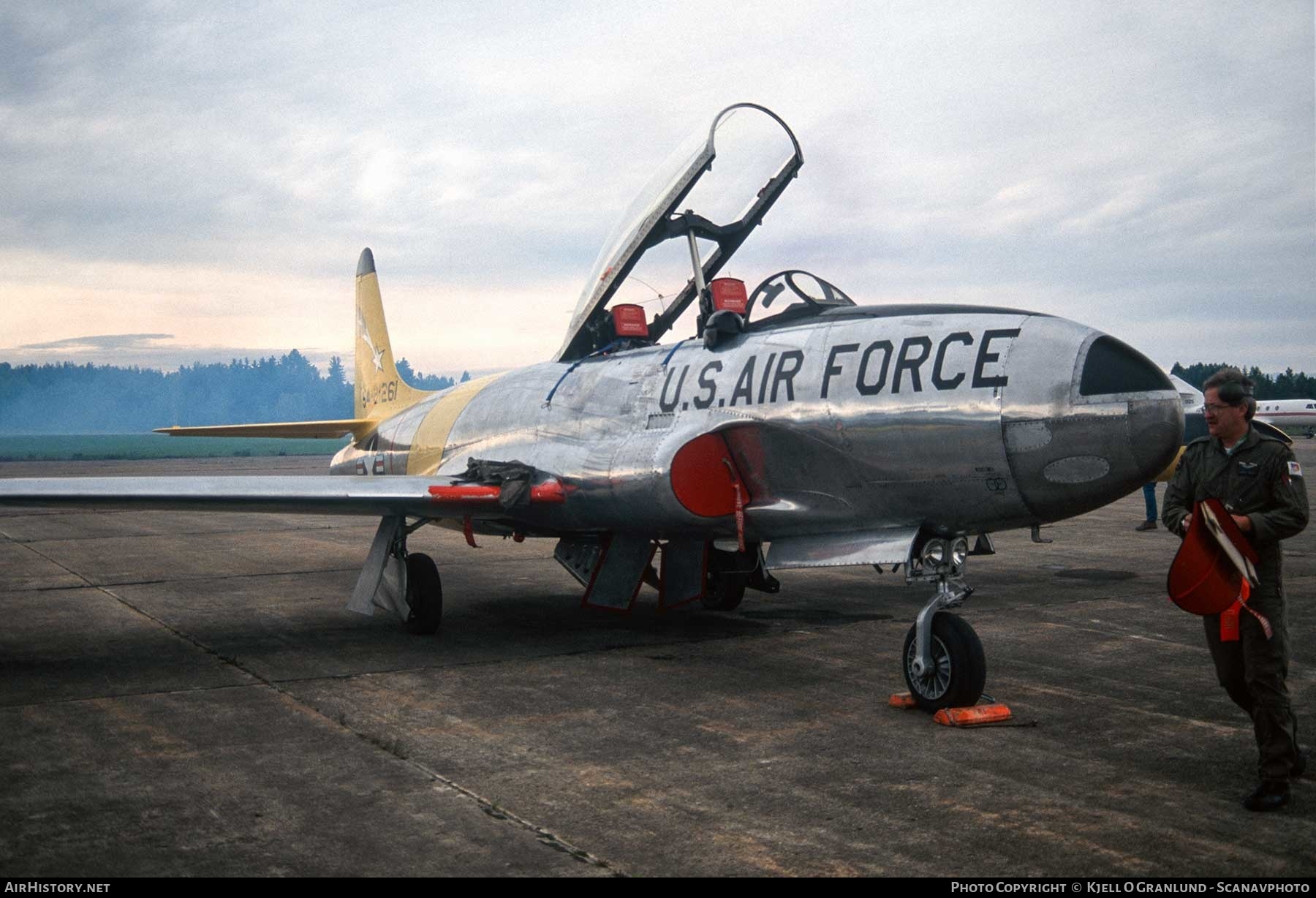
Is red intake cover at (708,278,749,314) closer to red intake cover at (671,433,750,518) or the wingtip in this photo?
red intake cover at (671,433,750,518)

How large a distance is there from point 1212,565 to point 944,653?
66.9 inches

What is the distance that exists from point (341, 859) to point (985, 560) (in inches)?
418

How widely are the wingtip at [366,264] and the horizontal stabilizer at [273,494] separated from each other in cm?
655

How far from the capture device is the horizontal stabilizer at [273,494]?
696 cm

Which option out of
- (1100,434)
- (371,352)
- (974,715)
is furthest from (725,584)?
(371,352)

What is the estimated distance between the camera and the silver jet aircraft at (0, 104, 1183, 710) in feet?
17.8

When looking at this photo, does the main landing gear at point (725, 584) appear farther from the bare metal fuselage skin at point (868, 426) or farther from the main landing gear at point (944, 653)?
the main landing gear at point (944, 653)

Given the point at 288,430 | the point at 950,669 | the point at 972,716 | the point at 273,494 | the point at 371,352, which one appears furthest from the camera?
the point at 371,352

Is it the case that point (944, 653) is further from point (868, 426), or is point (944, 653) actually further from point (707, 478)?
point (707, 478)

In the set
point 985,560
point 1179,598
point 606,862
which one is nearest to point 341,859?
point 606,862

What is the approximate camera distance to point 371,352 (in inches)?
560

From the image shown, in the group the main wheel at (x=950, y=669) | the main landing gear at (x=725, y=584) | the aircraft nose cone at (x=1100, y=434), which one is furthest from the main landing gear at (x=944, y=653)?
the main landing gear at (x=725, y=584)

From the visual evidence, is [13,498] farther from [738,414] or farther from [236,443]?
[236,443]

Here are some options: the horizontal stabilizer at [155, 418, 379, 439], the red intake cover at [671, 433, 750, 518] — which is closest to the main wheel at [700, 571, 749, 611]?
the red intake cover at [671, 433, 750, 518]
